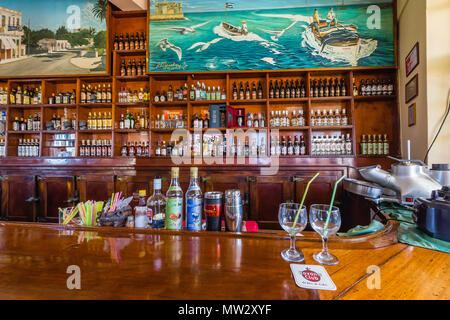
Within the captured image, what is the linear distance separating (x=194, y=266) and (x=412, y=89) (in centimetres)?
319

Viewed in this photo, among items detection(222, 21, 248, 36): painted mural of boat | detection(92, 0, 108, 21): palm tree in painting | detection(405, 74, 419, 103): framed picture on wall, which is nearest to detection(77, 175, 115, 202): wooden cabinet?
detection(92, 0, 108, 21): palm tree in painting

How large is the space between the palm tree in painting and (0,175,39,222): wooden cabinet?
2622 millimetres

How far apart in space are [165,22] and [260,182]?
2790mm

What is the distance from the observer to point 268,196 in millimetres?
2785

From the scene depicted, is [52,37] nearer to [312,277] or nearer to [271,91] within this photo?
[271,91]

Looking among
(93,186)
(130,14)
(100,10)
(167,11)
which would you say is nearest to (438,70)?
(167,11)

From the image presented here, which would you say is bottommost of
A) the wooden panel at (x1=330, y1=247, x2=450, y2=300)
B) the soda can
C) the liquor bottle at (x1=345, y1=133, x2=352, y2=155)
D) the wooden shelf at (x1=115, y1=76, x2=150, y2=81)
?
the wooden panel at (x1=330, y1=247, x2=450, y2=300)

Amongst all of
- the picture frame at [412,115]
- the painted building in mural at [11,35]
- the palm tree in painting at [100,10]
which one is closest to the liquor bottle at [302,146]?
the picture frame at [412,115]

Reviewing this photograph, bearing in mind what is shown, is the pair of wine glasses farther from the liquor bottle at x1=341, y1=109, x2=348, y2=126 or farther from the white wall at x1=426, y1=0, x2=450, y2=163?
the liquor bottle at x1=341, y1=109, x2=348, y2=126

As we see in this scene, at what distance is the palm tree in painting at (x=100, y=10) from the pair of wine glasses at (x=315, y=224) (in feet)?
13.6

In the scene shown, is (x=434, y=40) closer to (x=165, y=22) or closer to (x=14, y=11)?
(x=165, y=22)

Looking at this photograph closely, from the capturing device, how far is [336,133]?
321cm

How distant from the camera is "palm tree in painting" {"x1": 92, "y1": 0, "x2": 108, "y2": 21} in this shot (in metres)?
3.37
